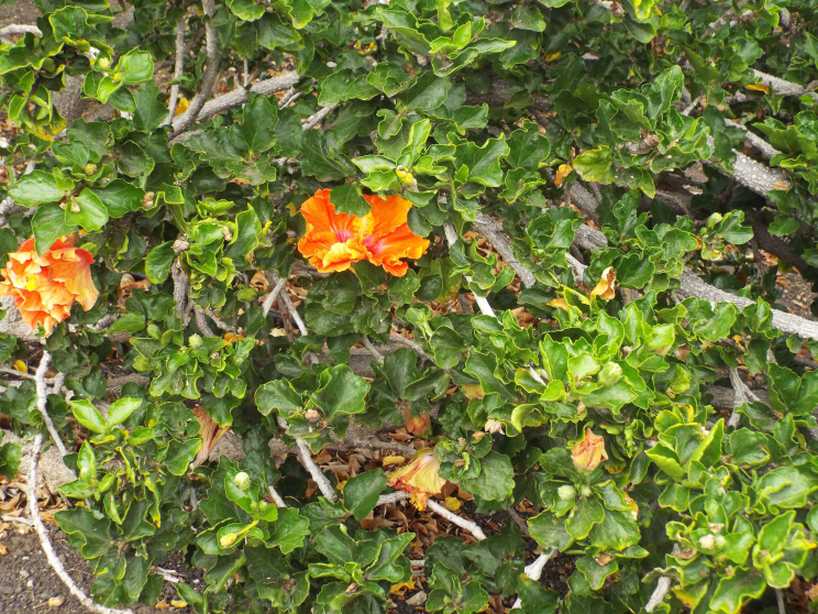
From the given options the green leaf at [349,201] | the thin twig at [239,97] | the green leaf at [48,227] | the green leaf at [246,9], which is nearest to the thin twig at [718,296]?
the green leaf at [349,201]

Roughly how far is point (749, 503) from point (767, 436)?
0.21 metres

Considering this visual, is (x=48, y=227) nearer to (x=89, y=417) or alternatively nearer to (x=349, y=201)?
(x=89, y=417)

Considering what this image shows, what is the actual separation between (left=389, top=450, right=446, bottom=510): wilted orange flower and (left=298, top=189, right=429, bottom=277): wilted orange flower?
38cm

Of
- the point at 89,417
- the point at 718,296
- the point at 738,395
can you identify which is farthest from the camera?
the point at 718,296

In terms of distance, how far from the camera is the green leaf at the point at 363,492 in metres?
1.61

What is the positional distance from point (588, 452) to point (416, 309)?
1.32 feet

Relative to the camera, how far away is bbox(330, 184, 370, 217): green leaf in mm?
1562

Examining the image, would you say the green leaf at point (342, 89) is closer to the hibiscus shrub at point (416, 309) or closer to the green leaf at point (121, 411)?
the hibiscus shrub at point (416, 309)

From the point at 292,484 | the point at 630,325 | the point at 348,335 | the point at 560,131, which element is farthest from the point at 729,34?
the point at 292,484

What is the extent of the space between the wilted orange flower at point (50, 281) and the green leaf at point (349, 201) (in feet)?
1.56

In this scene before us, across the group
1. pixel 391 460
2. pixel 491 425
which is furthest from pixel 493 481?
pixel 391 460

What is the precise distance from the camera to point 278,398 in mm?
1566

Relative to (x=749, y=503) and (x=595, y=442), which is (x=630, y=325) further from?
(x=749, y=503)

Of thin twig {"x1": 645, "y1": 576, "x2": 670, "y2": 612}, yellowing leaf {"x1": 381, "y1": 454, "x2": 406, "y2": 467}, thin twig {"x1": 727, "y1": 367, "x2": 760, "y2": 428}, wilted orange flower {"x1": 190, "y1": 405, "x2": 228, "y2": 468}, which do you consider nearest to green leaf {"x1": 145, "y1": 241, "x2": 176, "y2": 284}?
wilted orange flower {"x1": 190, "y1": 405, "x2": 228, "y2": 468}
